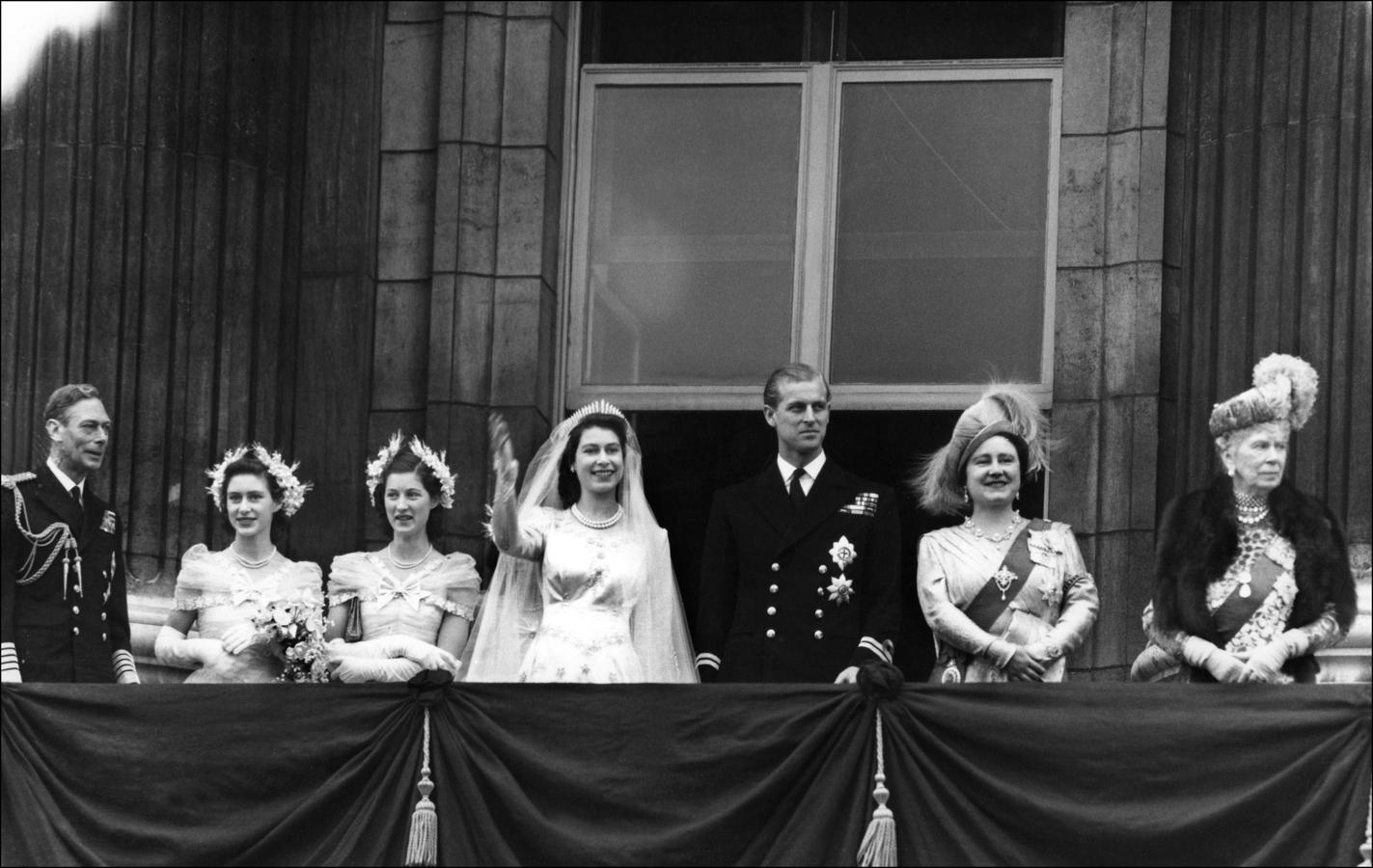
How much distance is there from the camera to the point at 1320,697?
1301cm

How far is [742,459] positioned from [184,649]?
3385 millimetres

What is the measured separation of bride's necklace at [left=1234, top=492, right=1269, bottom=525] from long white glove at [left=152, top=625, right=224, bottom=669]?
4404 millimetres

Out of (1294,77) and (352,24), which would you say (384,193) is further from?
(1294,77)

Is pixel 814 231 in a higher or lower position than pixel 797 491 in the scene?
higher

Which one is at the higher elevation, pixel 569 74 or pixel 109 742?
pixel 569 74

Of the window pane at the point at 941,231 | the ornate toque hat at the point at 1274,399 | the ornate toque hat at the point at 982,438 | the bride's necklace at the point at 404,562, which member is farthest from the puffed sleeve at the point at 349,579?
the ornate toque hat at the point at 1274,399

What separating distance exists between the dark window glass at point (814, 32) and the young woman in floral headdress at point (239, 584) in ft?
11.7

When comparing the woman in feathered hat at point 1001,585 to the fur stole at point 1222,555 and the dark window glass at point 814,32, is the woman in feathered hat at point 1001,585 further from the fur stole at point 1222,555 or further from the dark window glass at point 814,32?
the dark window glass at point 814,32

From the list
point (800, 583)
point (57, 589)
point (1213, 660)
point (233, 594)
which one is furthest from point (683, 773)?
point (57, 589)

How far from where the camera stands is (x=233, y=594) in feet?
48.9

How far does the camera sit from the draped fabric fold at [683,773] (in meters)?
13.0

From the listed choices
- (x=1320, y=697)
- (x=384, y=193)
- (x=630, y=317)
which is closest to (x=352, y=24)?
(x=384, y=193)

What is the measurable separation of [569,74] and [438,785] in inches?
200

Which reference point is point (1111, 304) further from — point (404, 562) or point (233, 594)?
point (233, 594)
